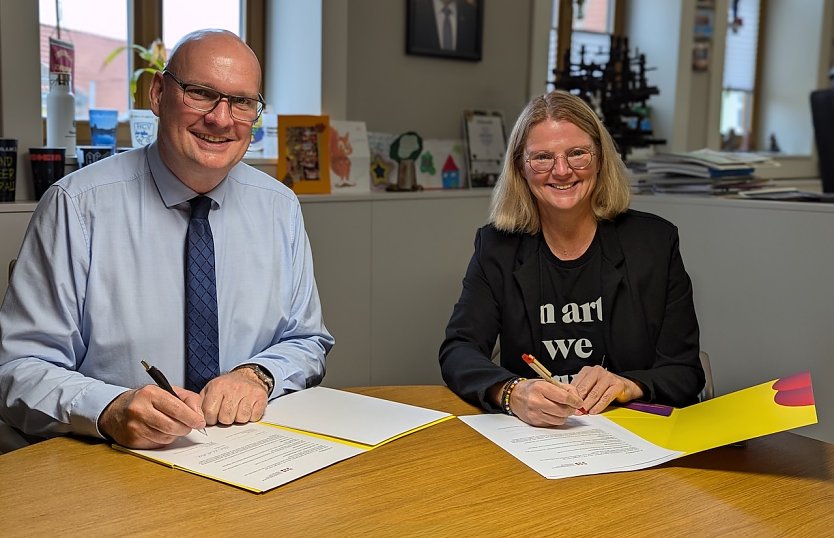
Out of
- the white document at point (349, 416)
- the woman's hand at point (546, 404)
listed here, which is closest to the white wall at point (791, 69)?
the woman's hand at point (546, 404)

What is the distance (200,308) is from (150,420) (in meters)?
0.43

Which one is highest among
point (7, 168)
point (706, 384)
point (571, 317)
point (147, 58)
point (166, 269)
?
point (147, 58)

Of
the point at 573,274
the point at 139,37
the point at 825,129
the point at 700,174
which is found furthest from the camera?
the point at 825,129

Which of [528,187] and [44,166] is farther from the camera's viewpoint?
[44,166]

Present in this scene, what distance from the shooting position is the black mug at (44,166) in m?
2.57

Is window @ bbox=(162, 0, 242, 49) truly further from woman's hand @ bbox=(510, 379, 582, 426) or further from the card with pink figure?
woman's hand @ bbox=(510, 379, 582, 426)

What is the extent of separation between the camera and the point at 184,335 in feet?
5.67

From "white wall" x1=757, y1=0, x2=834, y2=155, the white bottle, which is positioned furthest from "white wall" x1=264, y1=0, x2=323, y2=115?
"white wall" x1=757, y1=0, x2=834, y2=155

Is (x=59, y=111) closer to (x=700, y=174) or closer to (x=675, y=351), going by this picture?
(x=675, y=351)

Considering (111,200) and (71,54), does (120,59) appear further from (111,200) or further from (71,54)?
(111,200)

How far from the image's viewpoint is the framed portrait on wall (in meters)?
3.59

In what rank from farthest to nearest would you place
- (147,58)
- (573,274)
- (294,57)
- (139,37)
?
(294,57)
(139,37)
(147,58)
(573,274)

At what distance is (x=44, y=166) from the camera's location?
259 cm

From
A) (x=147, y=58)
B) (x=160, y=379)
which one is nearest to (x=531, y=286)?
(x=160, y=379)
